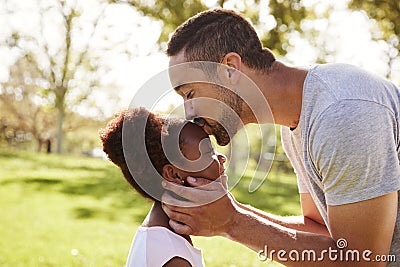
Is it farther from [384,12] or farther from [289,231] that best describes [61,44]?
[289,231]

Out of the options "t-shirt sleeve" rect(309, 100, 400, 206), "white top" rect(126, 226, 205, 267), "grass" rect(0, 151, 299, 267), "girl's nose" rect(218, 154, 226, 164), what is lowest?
"grass" rect(0, 151, 299, 267)

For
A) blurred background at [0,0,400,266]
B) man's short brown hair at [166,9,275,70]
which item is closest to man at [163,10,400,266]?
man's short brown hair at [166,9,275,70]

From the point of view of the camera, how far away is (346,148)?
6.89 feet

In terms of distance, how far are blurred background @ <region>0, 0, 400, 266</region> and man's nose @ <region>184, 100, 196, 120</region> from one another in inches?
8.2

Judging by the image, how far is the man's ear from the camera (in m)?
2.67

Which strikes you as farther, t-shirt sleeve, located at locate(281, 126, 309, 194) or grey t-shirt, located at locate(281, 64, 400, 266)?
t-shirt sleeve, located at locate(281, 126, 309, 194)

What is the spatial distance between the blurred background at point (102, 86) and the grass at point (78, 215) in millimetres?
25

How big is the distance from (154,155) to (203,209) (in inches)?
15.4

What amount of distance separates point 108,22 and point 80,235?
15285 mm

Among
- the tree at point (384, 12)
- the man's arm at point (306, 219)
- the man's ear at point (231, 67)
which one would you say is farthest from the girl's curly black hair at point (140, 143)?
the tree at point (384, 12)

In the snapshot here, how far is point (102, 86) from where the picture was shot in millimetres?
27188

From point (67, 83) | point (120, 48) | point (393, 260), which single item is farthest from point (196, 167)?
point (67, 83)

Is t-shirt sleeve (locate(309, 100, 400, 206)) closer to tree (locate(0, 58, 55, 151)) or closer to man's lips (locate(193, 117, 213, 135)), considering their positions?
man's lips (locate(193, 117, 213, 135))

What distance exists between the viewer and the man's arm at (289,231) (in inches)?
84.6
